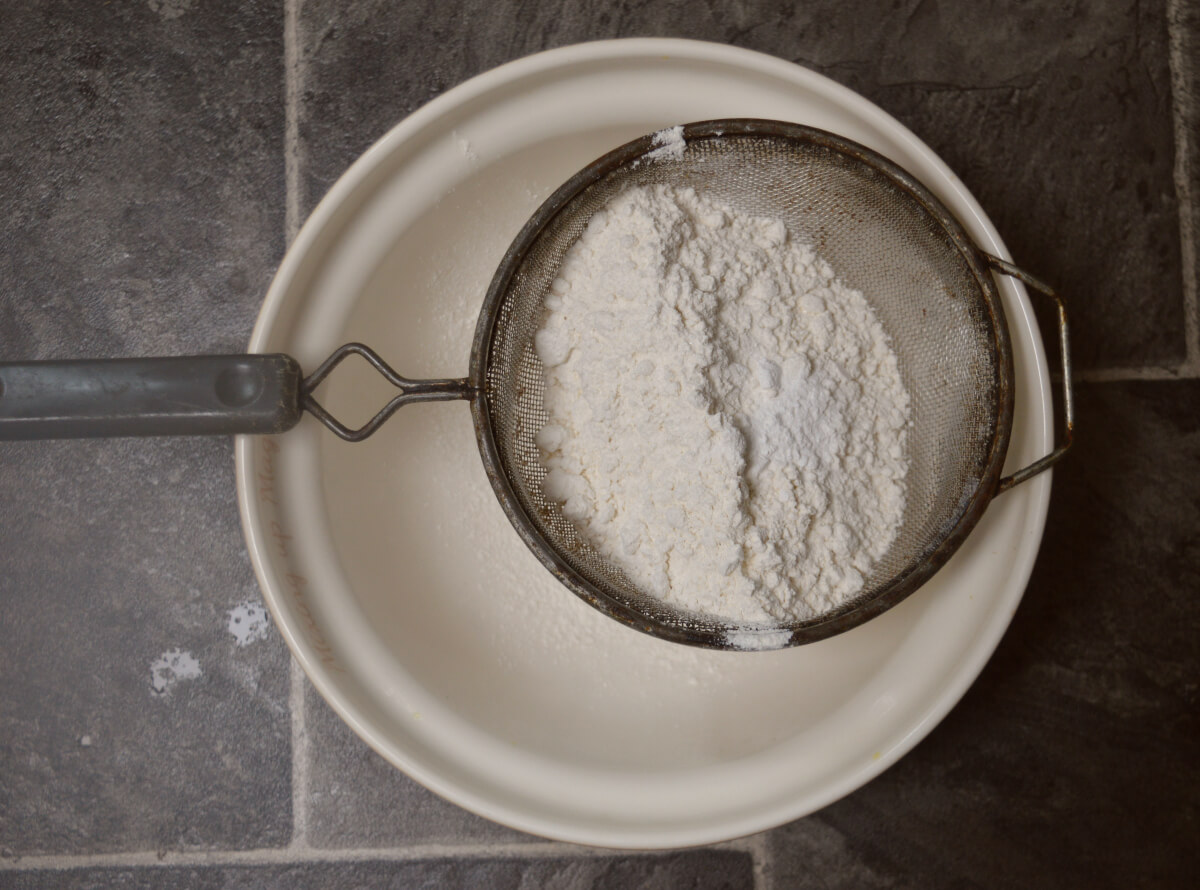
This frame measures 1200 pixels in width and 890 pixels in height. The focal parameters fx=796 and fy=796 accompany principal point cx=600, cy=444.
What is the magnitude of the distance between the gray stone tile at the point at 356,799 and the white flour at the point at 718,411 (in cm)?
33

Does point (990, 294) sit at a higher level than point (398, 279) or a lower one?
higher

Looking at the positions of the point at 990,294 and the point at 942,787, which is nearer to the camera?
the point at 990,294

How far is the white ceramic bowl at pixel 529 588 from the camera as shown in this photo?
1.92ft

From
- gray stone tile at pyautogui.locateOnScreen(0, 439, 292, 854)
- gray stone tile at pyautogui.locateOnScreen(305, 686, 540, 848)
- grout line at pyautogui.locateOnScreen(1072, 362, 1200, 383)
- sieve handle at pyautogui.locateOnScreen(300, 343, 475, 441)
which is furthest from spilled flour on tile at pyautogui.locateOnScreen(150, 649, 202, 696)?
grout line at pyautogui.locateOnScreen(1072, 362, 1200, 383)

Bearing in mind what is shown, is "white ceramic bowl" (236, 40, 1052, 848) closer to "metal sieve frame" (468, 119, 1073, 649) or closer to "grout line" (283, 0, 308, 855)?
"metal sieve frame" (468, 119, 1073, 649)

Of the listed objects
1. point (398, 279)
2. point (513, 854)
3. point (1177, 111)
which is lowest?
point (513, 854)

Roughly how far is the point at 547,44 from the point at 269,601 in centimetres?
55

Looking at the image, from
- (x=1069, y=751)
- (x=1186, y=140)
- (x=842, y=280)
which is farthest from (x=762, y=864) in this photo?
(x=1186, y=140)

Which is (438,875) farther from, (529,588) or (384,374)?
(384,374)

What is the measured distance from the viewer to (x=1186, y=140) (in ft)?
2.50

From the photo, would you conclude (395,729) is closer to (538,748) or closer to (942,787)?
(538,748)

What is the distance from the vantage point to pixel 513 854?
2.47 feet

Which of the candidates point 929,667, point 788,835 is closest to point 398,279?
point 929,667

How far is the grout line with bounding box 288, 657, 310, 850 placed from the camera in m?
0.75
